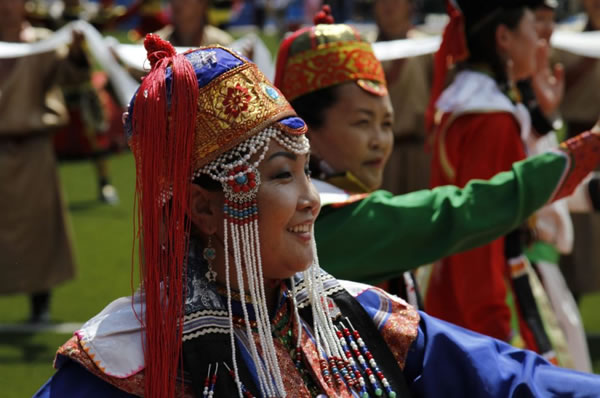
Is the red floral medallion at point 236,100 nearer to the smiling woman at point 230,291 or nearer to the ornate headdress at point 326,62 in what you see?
the smiling woman at point 230,291

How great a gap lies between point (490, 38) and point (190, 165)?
2.03m

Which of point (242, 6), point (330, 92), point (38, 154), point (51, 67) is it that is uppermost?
point (330, 92)

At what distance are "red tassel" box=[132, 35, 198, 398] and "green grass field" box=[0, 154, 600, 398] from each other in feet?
9.69

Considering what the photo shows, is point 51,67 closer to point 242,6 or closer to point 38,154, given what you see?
point 38,154

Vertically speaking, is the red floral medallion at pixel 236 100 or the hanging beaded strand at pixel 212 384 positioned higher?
the red floral medallion at pixel 236 100

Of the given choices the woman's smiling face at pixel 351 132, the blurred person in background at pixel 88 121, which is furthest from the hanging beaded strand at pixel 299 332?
the blurred person in background at pixel 88 121

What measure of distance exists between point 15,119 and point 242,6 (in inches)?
841

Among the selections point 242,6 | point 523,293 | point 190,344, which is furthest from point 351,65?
point 242,6

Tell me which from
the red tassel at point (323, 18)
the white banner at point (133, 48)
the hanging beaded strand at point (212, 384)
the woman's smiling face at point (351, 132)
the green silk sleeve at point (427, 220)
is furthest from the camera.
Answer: the white banner at point (133, 48)

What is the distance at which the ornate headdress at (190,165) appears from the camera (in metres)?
1.87

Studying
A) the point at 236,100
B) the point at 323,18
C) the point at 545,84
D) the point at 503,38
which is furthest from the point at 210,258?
the point at 545,84

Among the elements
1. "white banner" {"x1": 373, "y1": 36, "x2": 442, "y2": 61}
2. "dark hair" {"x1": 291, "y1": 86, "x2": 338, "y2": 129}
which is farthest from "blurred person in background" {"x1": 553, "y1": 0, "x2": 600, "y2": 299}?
"dark hair" {"x1": 291, "y1": 86, "x2": 338, "y2": 129}

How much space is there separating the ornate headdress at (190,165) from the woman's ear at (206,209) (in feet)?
0.10

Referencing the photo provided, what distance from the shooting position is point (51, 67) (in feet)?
19.8
